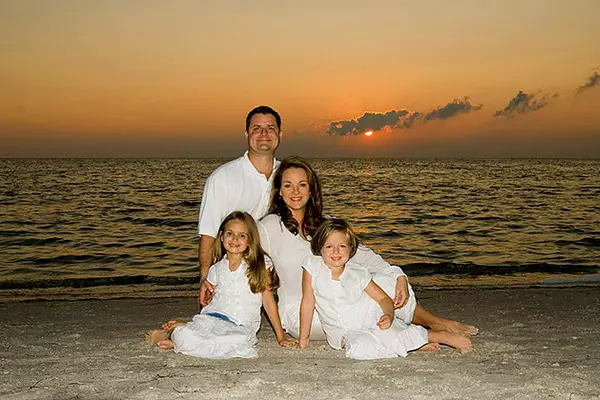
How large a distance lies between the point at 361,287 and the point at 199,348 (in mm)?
1235

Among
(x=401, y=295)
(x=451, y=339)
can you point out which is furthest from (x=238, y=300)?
(x=451, y=339)

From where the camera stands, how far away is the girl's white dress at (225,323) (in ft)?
13.9

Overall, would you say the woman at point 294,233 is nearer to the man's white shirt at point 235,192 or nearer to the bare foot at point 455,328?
the bare foot at point 455,328

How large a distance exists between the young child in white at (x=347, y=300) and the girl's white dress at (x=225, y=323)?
0.46 m

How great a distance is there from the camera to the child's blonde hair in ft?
14.0

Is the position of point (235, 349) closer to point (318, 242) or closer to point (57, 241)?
point (318, 242)

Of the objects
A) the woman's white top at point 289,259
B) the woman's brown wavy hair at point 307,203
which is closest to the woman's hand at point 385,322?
the woman's white top at point 289,259

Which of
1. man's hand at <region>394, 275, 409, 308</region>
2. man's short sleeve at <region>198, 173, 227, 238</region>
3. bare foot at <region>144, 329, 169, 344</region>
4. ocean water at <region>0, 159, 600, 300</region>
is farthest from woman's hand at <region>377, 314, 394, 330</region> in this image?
ocean water at <region>0, 159, 600, 300</region>

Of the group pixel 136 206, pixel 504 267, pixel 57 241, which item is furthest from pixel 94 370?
pixel 136 206

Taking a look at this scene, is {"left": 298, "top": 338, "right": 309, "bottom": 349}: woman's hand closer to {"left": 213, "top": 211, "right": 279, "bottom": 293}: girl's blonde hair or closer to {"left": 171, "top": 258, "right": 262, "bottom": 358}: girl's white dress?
{"left": 171, "top": 258, "right": 262, "bottom": 358}: girl's white dress

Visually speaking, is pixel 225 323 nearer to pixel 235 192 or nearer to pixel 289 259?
pixel 289 259

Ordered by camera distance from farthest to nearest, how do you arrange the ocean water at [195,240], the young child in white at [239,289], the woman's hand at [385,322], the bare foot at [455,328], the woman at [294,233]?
1. the ocean water at [195,240]
2. the bare foot at [455,328]
3. the woman at [294,233]
4. the young child in white at [239,289]
5. the woman's hand at [385,322]

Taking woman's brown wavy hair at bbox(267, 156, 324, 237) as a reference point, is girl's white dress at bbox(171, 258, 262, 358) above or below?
below

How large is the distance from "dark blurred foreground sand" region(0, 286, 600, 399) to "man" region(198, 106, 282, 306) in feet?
3.57
